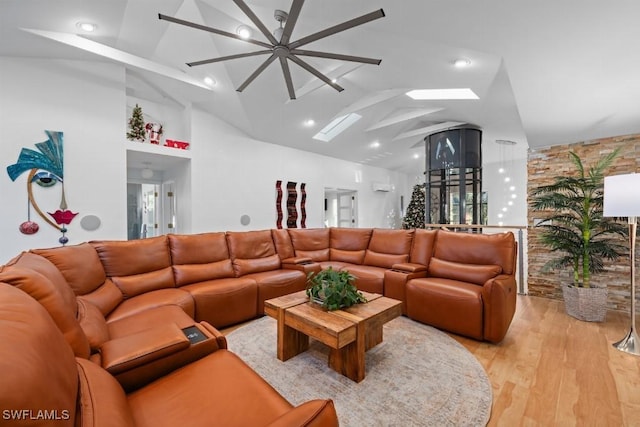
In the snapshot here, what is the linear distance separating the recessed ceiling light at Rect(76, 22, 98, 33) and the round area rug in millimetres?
3776

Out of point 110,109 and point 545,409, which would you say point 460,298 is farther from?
point 110,109

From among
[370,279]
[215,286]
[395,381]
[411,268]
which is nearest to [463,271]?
[411,268]

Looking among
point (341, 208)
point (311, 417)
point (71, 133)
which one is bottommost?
point (311, 417)

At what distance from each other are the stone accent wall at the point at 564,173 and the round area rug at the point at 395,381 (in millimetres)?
2251

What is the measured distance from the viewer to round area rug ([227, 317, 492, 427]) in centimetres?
167

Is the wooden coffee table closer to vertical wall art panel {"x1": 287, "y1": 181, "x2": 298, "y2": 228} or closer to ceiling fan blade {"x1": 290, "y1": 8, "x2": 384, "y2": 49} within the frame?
ceiling fan blade {"x1": 290, "y1": 8, "x2": 384, "y2": 49}

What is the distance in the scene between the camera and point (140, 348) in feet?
4.37

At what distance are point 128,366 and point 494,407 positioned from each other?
6.95 ft

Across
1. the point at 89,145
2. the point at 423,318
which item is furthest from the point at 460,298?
the point at 89,145

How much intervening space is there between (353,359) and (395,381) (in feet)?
1.12

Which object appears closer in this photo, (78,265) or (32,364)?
(32,364)

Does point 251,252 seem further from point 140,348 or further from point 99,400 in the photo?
point 99,400

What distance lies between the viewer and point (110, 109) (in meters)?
4.03

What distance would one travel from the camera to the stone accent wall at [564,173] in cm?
329
